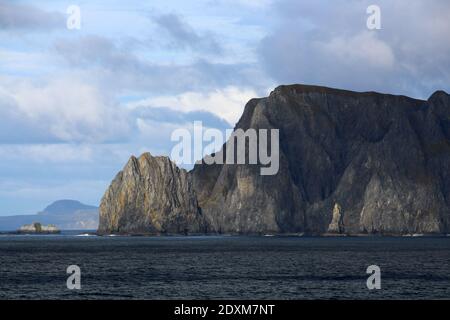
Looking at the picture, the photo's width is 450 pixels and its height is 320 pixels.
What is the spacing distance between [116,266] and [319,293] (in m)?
50.8

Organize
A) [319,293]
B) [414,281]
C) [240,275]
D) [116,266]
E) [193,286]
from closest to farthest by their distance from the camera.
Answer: [319,293] < [193,286] < [414,281] < [240,275] < [116,266]

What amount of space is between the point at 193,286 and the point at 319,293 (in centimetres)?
1510

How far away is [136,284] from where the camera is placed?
96.4m

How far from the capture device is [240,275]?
11050cm
